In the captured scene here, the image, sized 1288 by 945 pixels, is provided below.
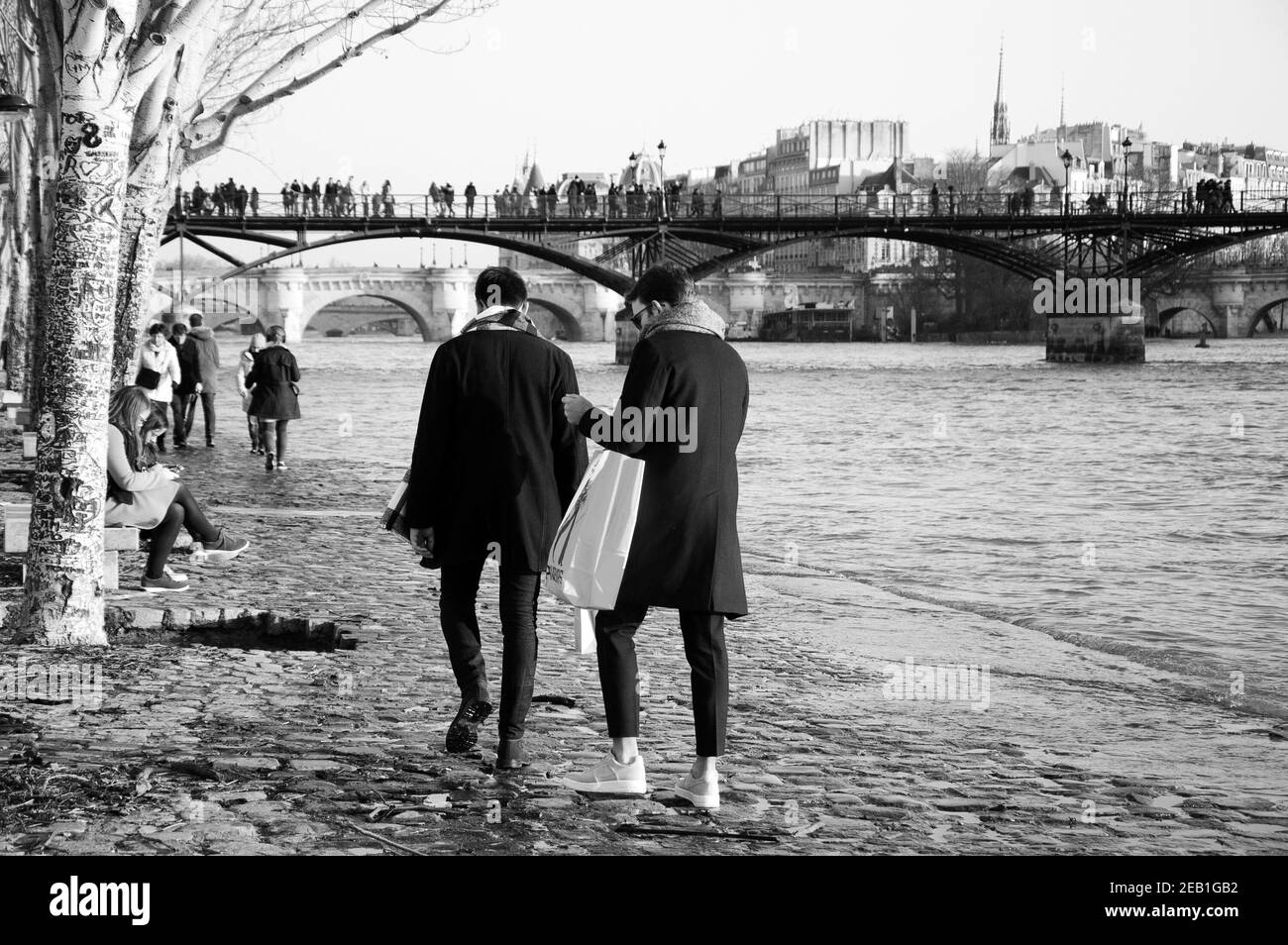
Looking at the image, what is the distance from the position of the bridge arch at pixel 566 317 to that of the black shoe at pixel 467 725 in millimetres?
86288

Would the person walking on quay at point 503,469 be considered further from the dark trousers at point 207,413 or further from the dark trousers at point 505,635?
the dark trousers at point 207,413

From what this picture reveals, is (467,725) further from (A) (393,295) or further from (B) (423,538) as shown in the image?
(A) (393,295)

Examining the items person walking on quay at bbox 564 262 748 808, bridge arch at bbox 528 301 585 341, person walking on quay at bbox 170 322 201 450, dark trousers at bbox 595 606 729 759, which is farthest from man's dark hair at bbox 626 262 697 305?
bridge arch at bbox 528 301 585 341

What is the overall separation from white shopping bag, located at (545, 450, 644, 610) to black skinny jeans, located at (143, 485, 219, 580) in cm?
407

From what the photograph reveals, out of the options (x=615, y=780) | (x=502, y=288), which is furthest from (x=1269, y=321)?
(x=615, y=780)

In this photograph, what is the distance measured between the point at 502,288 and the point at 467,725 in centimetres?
126

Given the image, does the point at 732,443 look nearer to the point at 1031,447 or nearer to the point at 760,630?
the point at 760,630

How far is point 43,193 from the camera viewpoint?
14328 mm

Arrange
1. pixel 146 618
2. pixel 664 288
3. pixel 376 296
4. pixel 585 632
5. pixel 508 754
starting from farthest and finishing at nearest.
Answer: pixel 376 296
pixel 146 618
pixel 585 632
pixel 508 754
pixel 664 288

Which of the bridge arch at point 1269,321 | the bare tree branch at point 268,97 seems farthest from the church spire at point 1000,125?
the bare tree branch at point 268,97

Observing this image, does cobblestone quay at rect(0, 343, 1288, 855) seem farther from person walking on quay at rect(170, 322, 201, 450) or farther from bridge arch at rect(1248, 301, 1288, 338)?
bridge arch at rect(1248, 301, 1288, 338)

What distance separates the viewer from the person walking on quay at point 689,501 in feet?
Result: 14.4

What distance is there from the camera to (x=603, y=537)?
176 inches

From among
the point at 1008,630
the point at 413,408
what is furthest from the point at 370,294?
the point at 1008,630
